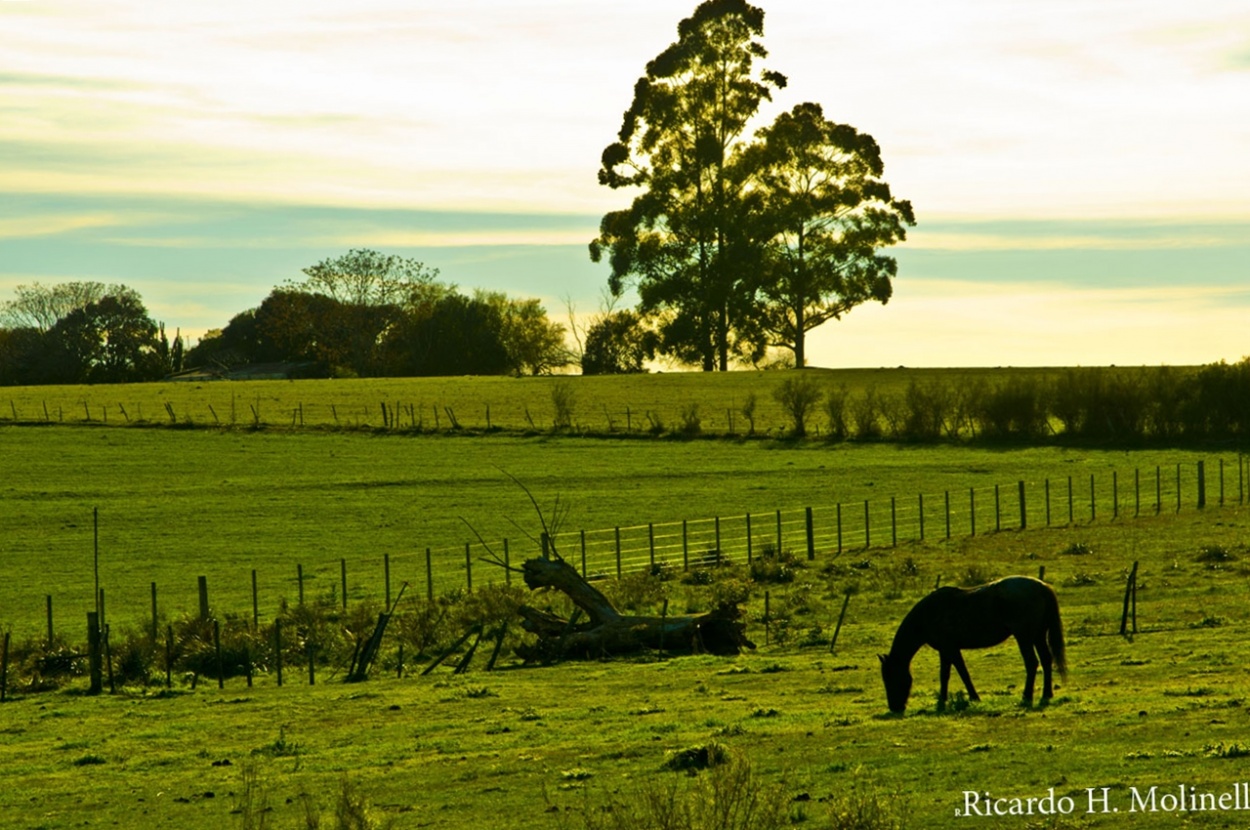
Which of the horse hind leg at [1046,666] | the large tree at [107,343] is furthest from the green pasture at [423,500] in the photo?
the large tree at [107,343]

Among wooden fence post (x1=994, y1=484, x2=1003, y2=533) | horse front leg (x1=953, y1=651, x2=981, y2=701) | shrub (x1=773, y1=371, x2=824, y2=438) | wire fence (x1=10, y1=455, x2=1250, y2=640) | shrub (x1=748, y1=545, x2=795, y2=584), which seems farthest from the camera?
shrub (x1=773, y1=371, x2=824, y2=438)

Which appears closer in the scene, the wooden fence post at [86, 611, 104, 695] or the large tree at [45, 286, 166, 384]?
the wooden fence post at [86, 611, 104, 695]

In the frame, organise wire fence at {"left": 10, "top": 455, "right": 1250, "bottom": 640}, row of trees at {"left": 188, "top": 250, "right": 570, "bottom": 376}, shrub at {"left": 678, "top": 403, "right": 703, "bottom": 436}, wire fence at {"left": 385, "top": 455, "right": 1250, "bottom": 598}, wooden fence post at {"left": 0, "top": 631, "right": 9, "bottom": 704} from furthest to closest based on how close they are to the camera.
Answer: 1. row of trees at {"left": 188, "top": 250, "right": 570, "bottom": 376}
2. shrub at {"left": 678, "top": 403, "right": 703, "bottom": 436}
3. wire fence at {"left": 385, "top": 455, "right": 1250, "bottom": 598}
4. wire fence at {"left": 10, "top": 455, "right": 1250, "bottom": 640}
5. wooden fence post at {"left": 0, "top": 631, "right": 9, "bottom": 704}

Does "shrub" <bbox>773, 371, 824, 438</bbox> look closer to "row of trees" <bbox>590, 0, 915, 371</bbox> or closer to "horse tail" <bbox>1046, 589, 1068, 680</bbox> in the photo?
"row of trees" <bbox>590, 0, 915, 371</bbox>

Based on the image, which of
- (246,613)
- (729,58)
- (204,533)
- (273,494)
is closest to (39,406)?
(273,494)

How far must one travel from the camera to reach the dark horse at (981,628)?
17.9 meters

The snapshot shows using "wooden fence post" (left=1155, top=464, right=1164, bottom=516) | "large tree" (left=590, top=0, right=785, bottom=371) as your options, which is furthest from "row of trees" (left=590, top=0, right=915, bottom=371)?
"wooden fence post" (left=1155, top=464, right=1164, bottom=516)

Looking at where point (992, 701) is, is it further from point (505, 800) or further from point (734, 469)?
point (734, 469)

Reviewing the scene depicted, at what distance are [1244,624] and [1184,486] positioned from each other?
34.5m

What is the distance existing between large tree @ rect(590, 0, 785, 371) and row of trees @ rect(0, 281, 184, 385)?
55649mm

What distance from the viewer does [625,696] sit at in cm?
2211

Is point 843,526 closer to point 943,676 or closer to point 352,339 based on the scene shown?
point 943,676

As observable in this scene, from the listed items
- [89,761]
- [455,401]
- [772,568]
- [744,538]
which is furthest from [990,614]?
[455,401]

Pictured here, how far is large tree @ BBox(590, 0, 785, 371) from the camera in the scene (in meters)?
94.2
